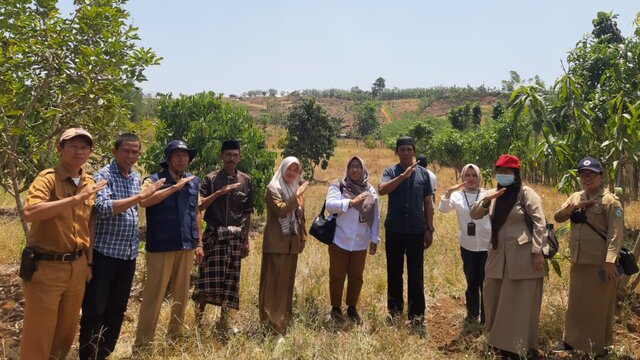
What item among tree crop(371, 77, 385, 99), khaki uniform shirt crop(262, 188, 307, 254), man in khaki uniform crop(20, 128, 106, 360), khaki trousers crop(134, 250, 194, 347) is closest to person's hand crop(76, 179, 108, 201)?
man in khaki uniform crop(20, 128, 106, 360)

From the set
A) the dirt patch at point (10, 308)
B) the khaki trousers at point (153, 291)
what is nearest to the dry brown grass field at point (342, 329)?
the dirt patch at point (10, 308)

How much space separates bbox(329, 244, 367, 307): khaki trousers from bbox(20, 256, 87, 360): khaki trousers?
207 centimetres

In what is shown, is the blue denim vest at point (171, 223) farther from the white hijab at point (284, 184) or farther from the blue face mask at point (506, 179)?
the blue face mask at point (506, 179)

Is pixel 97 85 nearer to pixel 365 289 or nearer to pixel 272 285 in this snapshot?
pixel 272 285

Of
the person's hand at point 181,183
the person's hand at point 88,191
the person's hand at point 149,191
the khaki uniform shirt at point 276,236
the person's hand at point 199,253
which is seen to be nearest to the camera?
the person's hand at point 88,191

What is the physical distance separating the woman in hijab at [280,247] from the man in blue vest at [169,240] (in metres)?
0.67

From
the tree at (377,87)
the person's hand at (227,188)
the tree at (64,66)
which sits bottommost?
the person's hand at (227,188)

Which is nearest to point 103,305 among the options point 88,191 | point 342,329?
point 88,191

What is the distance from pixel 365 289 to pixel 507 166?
2344mm

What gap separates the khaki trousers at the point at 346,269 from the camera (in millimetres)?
3928

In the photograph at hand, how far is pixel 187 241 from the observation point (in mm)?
3104

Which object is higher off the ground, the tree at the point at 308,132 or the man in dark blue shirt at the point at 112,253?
the tree at the point at 308,132

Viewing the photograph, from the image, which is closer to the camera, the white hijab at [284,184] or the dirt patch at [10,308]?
the dirt patch at [10,308]

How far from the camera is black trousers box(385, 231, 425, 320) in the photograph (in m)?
3.88
